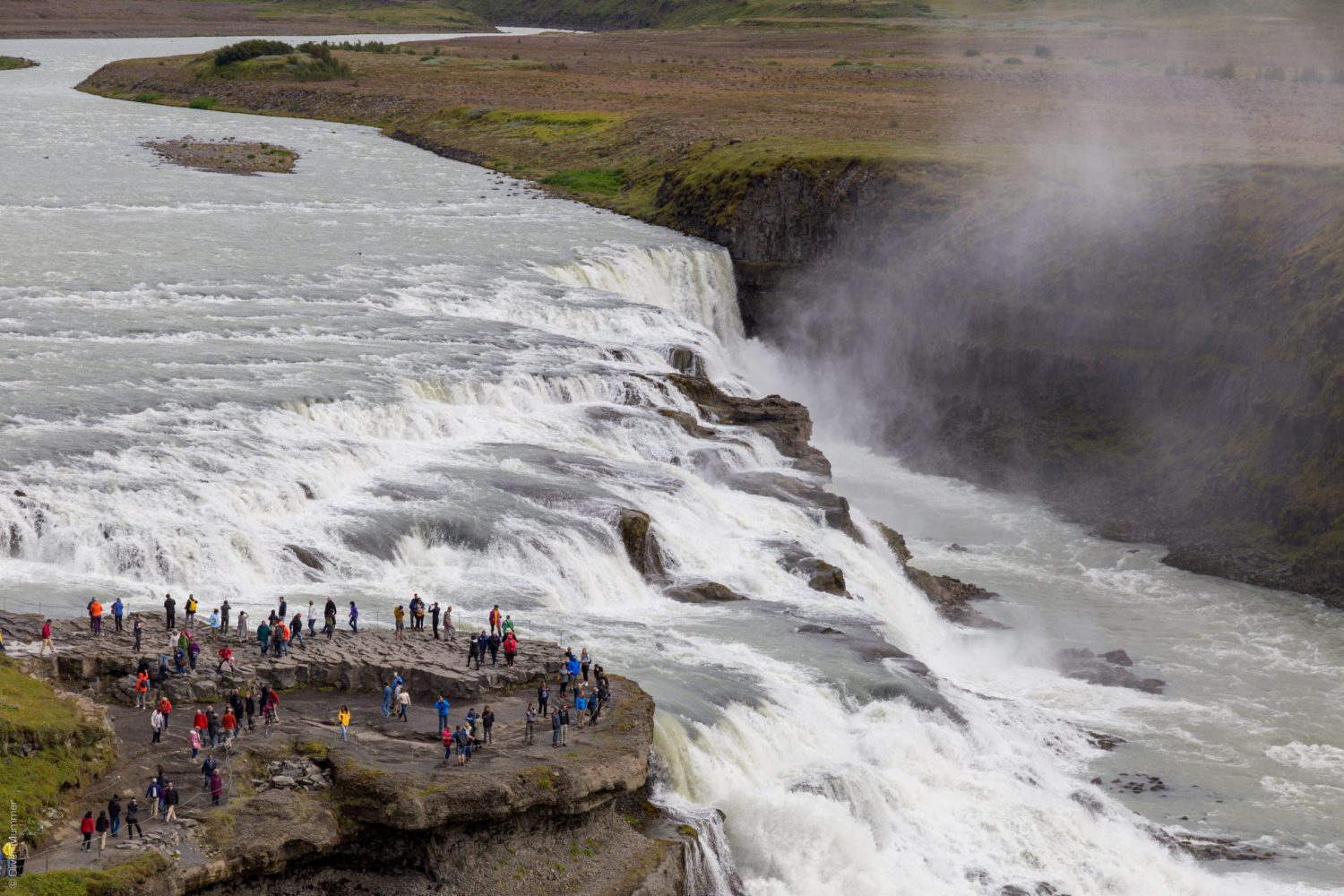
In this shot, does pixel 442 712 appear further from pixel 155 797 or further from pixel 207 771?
pixel 155 797

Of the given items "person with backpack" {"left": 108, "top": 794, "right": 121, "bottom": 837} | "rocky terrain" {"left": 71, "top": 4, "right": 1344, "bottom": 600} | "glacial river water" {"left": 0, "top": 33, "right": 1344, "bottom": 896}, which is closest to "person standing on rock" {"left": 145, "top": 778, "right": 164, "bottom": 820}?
"person with backpack" {"left": 108, "top": 794, "right": 121, "bottom": 837}

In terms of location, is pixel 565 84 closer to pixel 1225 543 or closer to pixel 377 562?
pixel 1225 543

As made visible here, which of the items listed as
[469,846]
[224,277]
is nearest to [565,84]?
[224,277]

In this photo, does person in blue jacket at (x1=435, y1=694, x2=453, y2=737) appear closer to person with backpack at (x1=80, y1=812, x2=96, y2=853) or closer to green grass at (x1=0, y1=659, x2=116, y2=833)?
green grass at (x1=0, y1=659, x2=116, y2=833)

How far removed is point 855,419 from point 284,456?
42.6 meters

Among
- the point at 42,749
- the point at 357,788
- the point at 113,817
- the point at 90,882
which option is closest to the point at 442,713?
the point at 357,788

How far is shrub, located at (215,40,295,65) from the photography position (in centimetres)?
16850

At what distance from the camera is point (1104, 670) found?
56.1m

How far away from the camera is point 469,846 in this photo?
3319cm

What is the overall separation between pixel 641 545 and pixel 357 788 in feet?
68.6

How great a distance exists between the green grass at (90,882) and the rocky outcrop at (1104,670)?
3627 centimetres

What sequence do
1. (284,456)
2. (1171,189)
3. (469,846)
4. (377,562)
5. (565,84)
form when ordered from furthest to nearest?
(565,84) → (1171,189) → (284,456) → (377,562) → (469,846)

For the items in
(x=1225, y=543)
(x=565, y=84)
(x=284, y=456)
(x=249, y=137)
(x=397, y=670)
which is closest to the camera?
(x=397, y=670)

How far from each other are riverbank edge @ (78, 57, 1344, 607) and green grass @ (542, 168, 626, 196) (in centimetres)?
23
